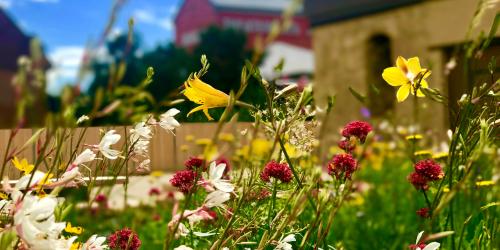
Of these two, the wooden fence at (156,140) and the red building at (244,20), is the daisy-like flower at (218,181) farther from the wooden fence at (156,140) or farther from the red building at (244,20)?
the red building at (244,20)

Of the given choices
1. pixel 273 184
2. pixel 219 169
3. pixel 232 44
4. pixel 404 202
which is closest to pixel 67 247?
pixel 219 169

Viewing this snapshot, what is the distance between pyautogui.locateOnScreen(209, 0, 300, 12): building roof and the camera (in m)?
27.3

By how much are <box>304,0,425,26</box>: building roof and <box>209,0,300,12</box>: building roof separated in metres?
15.9

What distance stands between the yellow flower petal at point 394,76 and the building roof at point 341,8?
8.09 m

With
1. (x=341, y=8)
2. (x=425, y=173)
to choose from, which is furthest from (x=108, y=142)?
(x=341, y=8)

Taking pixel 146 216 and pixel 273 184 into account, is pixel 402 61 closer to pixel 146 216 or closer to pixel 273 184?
pixel 273 184

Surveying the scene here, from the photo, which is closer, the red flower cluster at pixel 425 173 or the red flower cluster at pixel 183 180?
the red flower cluster at pixel 183 180

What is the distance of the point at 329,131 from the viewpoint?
1029 cm

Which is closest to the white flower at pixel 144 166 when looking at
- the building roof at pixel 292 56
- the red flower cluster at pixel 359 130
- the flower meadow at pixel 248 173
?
the flower meadow at pixel 248 173

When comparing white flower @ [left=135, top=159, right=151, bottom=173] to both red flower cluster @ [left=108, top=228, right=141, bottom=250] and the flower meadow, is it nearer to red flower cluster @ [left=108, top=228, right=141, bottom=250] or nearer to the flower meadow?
the flower meadow

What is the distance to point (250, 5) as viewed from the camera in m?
28.2

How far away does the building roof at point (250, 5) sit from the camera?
27281mm

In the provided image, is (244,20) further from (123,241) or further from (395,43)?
(123,241)

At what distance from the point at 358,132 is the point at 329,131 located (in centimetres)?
857
